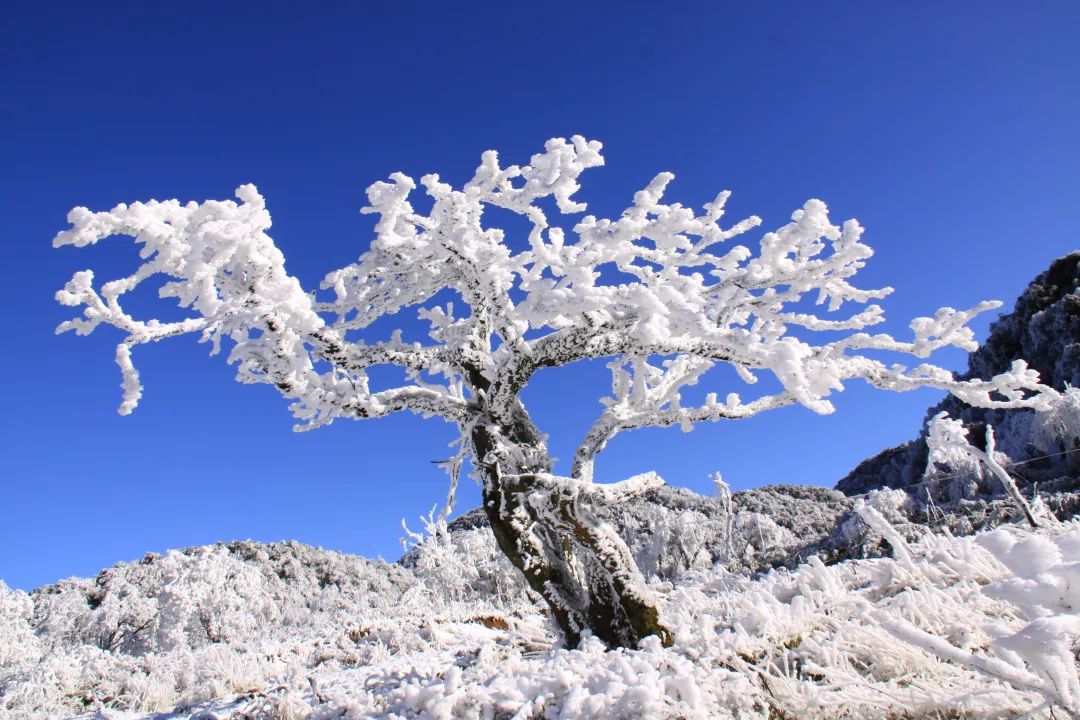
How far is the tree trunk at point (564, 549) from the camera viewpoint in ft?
17.8

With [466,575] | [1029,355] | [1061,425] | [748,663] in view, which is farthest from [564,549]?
[1029,355]

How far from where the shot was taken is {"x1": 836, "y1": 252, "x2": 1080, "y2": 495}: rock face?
115ft

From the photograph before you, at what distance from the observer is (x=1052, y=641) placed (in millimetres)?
1653

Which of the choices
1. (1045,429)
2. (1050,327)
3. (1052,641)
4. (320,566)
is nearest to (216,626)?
(320,566)

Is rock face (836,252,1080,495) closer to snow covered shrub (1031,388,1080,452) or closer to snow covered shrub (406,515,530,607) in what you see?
snow covered shrub (1031,388,1080,452)

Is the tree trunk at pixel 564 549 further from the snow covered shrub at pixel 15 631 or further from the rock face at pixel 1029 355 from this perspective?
the rock face at pixel 1029 355

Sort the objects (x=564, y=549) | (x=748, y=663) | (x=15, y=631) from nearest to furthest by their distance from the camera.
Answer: (x=748, y=663)
(x=564, y=549)
(x=15, y=631)

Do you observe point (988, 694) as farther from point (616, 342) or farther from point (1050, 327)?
point (1050, 327)

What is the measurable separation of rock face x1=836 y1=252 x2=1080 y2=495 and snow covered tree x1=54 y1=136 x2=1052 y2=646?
33.8 metres

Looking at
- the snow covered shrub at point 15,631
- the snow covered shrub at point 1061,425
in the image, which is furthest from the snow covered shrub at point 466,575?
the snow covered shrub at point 1061,425

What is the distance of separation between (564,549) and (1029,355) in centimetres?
5905

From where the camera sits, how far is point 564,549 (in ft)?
19.4

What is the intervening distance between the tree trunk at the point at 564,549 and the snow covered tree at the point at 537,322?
0.8 inches

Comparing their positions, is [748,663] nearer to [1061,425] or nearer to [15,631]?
[15,631]
